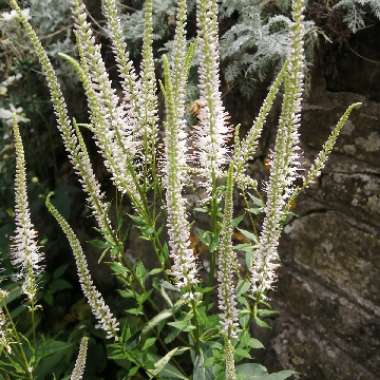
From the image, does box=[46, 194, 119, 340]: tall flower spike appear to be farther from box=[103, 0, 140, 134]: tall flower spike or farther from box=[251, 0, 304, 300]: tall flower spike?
box=[251, 0, 304, 300]: tall flower spike

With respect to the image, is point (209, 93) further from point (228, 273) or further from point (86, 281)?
point (86, 281)

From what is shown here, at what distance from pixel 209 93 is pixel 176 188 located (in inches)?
13.1

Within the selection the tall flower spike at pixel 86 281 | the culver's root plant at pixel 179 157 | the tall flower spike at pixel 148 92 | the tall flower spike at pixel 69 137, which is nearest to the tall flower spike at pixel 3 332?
the culver's root plant at pixel 179 157

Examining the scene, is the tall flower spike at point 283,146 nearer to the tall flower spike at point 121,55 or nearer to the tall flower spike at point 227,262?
the tall flower spike at point 227,262

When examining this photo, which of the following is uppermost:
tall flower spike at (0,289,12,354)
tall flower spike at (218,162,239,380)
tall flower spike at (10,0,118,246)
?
tall flower spike at (10,0,118,246)

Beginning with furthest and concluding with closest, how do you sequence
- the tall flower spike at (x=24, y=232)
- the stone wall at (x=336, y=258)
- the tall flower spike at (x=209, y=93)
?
the stone wall at (x=336, y=258)
the tall flower spike at (x=24, y=232)
the tall flower spike at (x=209, y=93)

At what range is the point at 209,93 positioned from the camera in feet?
5.12

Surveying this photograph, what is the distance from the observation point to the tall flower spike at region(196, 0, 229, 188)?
143cm

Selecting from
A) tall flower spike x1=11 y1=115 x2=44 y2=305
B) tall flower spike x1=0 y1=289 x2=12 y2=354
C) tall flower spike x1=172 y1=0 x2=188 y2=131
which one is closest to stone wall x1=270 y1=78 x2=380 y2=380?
tall flower spike x1=172 y1=0 x2=188 y2=131

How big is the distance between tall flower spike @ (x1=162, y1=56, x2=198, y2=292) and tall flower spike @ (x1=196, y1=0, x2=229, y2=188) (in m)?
0.10

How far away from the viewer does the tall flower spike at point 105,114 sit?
1.50 meters

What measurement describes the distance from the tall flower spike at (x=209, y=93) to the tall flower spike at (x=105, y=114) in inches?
11.2

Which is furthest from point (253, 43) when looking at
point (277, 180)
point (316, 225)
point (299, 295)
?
point (299, 295)

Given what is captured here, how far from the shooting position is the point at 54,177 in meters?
4.44
